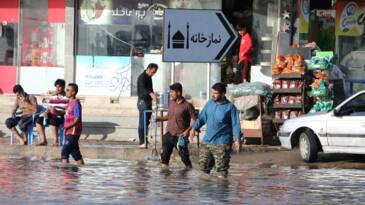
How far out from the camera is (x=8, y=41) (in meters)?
24.2

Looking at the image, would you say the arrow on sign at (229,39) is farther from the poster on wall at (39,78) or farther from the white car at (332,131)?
the poster on wall at (39,78)

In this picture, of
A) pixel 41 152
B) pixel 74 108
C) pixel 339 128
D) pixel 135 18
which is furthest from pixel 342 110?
pixel 135 18

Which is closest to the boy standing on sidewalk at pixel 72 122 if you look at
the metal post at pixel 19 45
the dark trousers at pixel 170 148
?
the dark trousers at pixel 170 148

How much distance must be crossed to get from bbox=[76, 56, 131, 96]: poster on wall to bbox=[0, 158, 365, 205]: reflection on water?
21.0 feet

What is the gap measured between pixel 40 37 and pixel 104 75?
201cm

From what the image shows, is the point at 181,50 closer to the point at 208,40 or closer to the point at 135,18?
the point at 208,40

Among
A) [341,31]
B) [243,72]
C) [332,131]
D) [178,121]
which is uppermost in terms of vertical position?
[341,31]

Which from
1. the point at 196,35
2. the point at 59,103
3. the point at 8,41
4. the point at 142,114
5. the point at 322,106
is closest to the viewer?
the point at 196,35

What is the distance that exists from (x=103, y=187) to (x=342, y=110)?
5544mm

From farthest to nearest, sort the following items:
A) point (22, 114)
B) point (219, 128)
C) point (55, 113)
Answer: point (22, 114) → point (55, 113) → point (219, 128)

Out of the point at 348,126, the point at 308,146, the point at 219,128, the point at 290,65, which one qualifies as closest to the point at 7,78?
the point at 290,65

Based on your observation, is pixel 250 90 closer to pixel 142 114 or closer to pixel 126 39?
pixel 142 114

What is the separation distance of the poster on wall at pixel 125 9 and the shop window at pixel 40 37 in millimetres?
814

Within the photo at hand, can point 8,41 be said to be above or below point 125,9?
below
